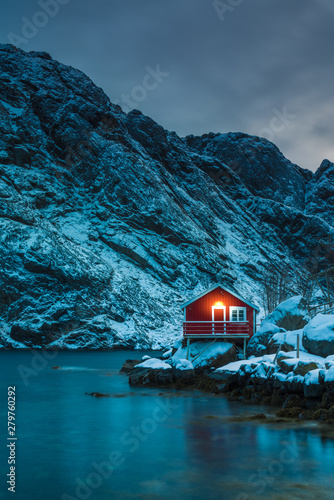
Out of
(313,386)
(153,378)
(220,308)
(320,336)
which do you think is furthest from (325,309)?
(313,386)

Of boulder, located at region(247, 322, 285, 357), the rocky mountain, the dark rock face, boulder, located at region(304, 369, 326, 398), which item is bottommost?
the dark rock face

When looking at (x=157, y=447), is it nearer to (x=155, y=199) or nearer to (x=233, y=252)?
(x=155, y=199)

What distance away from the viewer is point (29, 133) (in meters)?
140

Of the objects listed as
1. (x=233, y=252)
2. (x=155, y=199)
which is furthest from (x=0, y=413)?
(x=233, y=252)

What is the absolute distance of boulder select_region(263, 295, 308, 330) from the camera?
43219 mm

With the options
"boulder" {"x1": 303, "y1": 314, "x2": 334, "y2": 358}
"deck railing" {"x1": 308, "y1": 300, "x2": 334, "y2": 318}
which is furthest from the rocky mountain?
"boulder" {"x1": 303, "y1": 314, "x2": 334, "y2": 358}

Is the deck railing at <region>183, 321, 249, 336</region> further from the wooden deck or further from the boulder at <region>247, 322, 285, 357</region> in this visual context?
the boulder at <region>247, 322, 285, 357</region>

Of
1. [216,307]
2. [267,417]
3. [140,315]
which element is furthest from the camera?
[140,315]

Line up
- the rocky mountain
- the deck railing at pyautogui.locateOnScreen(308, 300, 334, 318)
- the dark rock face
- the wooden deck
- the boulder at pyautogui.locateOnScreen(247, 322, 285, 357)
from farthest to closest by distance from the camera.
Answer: the rocky mountain
the wooden deck
the boulder at pyautogui.locateOnScreen(247, 322, 285, 357)
the dark rock face
the deck railing at pyautogui.locateOnScreen(308, 300, 334, 318)

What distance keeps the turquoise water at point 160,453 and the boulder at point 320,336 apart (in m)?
6.35

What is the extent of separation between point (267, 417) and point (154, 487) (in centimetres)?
1130

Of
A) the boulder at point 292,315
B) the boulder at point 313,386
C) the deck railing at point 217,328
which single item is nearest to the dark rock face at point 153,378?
the deck railing at point 217,328

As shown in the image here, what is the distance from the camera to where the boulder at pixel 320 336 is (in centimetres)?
3095

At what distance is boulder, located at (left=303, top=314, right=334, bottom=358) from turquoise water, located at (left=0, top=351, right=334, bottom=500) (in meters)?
6.35
